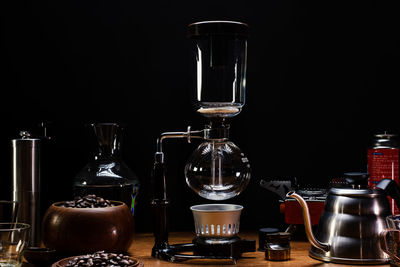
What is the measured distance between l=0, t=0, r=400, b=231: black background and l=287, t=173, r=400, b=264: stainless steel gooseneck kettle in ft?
1.49

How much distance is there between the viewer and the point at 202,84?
1585 mm

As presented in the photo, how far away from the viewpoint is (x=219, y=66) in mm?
1563

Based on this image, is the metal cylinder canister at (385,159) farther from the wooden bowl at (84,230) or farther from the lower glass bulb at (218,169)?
the wooden bowl at (84,230)

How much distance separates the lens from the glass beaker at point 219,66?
154cm

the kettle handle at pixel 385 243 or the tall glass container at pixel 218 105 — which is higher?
the tall glass container at pixel 218 105

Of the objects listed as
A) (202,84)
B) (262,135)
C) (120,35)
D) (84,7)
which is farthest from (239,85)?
(84,7)

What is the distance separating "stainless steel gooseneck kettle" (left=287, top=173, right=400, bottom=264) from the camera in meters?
1.44

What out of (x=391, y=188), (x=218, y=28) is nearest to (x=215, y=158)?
(x=218, y=28)

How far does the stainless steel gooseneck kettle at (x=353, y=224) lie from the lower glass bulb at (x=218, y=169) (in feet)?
0.55

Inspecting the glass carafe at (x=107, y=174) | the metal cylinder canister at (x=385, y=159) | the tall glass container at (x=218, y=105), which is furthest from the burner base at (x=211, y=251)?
the metal cylinder canister at (x=385, y=159)

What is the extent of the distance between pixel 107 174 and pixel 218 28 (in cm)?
56

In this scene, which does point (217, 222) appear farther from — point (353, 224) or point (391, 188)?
point (391, 188)

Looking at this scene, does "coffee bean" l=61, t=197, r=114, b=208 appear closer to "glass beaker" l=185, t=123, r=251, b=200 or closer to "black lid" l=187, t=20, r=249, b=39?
"glass beaker" l=185, t=123, r=251, b=200

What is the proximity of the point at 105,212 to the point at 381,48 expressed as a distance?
1.15 metres
